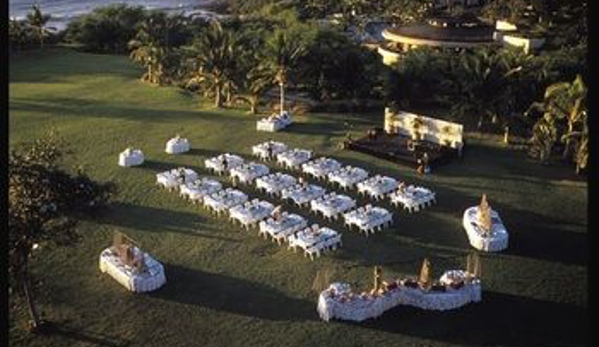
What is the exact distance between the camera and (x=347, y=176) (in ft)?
103

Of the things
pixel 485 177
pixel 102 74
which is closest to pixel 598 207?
pixel 485 177

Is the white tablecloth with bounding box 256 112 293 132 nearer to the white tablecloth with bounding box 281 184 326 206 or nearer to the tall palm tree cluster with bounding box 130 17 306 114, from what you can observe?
the tall palm tree cluster with bounding box 130 17 306 114

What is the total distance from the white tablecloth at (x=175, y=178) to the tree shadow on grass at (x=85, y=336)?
1099 cm

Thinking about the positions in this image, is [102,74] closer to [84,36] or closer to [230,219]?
[84,36]

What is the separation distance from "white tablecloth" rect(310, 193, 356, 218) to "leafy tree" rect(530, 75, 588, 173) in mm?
11073

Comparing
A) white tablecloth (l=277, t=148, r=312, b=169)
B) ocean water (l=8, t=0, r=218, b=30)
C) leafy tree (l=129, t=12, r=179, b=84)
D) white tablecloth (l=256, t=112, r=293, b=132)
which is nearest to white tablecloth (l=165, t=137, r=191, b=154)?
white tablecloth (l=256, t=112, r=293, b=132)

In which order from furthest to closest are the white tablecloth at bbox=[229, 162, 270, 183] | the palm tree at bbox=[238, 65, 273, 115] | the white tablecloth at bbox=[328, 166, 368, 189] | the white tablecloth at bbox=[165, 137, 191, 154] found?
the palm tree at bbox=[238, 65, 273, 115], the white tablecloth at bbox=[165, 137, 191, 154], the white tablecloth at bbox=[229, 162, 270, 183], the white tablecloth at bbox=[328, 166, 368, 189]

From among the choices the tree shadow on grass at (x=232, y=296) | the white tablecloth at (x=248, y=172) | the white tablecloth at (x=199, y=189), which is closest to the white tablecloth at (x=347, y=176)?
the white tablecloth at (x=248, y=172)

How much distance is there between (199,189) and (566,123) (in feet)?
60.2

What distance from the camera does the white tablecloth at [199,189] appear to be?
30078 millimetres

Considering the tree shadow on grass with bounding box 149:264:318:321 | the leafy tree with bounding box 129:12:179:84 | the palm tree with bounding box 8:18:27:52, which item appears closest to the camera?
the tree shadow on grass with bounding box 149:264:318:321

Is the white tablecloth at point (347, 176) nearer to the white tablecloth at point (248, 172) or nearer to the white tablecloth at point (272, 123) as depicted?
the white tablecloth at point (248, 172)

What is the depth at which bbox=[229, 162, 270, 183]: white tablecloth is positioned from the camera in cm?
3189

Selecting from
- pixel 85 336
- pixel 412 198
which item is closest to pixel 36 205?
pixel 85 336
